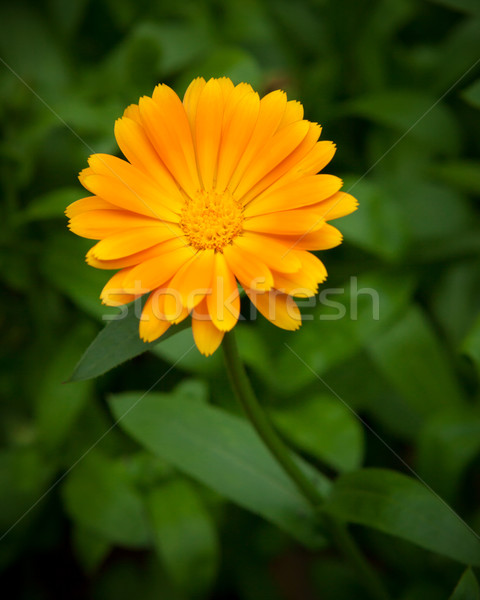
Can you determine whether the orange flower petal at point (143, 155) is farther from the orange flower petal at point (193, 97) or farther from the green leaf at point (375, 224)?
the green leaf at point (375, 224)

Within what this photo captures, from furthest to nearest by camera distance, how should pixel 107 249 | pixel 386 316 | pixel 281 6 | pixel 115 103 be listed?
pixel 281 6, pixel 115 103, pixel 386 316, pixel 107 249

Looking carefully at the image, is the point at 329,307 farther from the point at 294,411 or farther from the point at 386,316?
the point at 294,411

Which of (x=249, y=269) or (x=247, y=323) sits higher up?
(x=247, y=323)

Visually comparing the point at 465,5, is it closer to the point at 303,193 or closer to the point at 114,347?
the point at 303,193

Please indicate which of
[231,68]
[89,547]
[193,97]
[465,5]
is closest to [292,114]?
[193,97]

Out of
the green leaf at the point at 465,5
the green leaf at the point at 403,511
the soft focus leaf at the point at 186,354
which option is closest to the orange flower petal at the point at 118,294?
the soft focus leaf at the point at 186,354

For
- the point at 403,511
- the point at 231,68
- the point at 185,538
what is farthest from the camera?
the point at 231,68

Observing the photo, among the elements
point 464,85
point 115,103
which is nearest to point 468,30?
point 464,85
